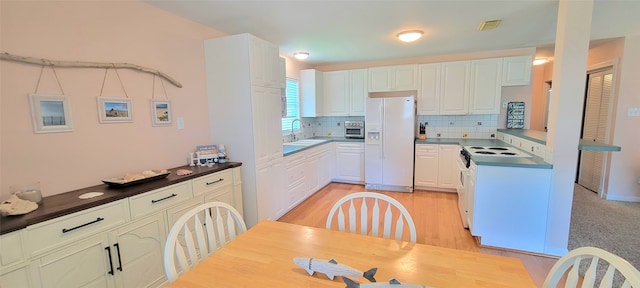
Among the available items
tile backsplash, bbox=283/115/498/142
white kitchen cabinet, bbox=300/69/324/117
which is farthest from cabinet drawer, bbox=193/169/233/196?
white kitchen cabinet, bbox=300/69/324/117

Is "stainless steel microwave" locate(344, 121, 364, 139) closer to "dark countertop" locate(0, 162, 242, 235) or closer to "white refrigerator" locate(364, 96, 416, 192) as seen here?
"white refrigerator" locate(364, 96, 416, 192)

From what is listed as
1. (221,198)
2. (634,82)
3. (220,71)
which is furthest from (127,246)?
(634,82)

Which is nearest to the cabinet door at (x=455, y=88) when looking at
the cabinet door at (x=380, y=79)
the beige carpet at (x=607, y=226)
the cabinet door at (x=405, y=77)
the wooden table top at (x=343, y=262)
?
the cabinet door at (x=405, y=77)

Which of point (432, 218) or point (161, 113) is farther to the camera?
point (432, 218)

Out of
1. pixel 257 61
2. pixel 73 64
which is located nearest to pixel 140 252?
pixel 73 64

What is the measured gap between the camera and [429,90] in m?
4.52

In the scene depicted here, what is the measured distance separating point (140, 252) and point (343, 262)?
160 centimetres

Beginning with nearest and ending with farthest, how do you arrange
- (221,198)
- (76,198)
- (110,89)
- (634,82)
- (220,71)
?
(76,198) < (110,89) < (221,198) < (220,71) < (634,82)

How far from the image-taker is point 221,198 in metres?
2.61

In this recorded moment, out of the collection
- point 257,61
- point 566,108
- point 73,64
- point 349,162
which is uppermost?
point 257,61

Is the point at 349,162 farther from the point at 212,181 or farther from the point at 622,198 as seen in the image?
the point at 622,198

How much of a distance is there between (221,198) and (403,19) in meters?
2.65

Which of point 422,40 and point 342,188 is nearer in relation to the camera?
point 422,40

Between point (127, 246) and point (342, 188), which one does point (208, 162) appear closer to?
point (127, 246)
